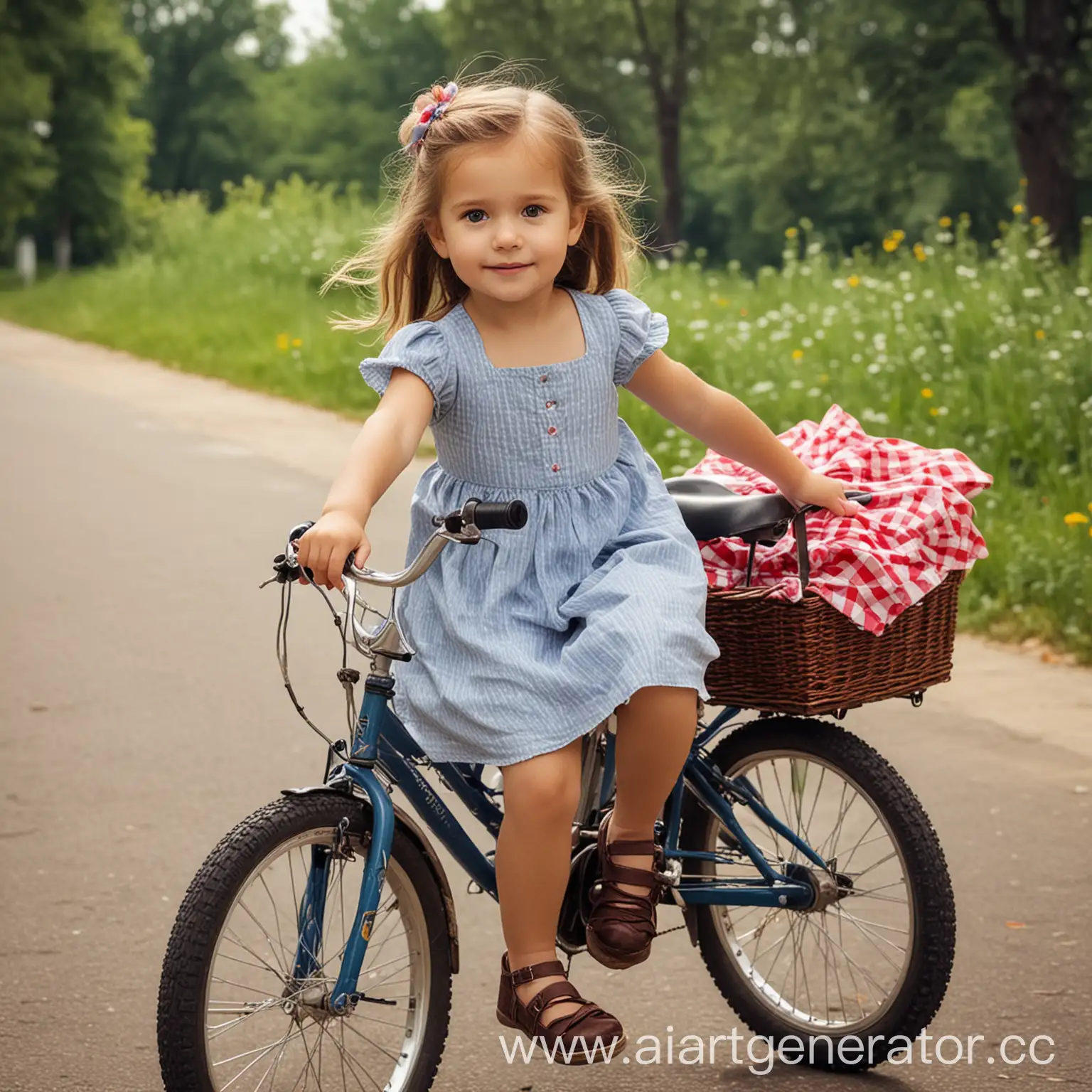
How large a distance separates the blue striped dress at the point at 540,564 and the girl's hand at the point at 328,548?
354 millimetres

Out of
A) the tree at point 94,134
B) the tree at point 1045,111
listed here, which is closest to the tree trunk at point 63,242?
the tree at point 94,134

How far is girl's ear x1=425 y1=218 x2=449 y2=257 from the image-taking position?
291 centimetres

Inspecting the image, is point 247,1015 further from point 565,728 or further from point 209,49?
point 209,49

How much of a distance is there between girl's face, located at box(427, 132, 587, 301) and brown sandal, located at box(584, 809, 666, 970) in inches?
35.6

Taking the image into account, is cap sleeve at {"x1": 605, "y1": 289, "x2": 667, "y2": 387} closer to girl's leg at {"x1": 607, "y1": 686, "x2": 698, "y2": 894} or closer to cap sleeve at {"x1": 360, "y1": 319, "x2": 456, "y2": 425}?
cap sleeve at {"x1": 360, "y1": 319, "x2": 456, "y2": 425}

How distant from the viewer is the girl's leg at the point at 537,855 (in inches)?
106

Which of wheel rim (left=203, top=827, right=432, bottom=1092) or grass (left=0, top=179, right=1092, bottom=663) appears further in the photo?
grass (left=0, top=179, right=1092, bottom=663)

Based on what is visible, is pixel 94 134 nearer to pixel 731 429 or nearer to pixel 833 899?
pixel 731 429

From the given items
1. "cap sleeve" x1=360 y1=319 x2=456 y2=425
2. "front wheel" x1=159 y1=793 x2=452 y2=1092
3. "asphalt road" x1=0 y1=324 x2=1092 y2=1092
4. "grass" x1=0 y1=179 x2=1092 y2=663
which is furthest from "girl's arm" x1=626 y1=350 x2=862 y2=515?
"grass" x1=0 y1=179 x2=1092 y2=663

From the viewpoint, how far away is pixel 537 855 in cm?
271

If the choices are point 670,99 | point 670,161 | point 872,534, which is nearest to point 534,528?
point 872,534

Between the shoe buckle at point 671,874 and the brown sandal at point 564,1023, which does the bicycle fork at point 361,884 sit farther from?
the shoe buckle at point 671,874

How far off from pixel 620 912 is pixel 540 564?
1.92 ft

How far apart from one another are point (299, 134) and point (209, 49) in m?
5.26
